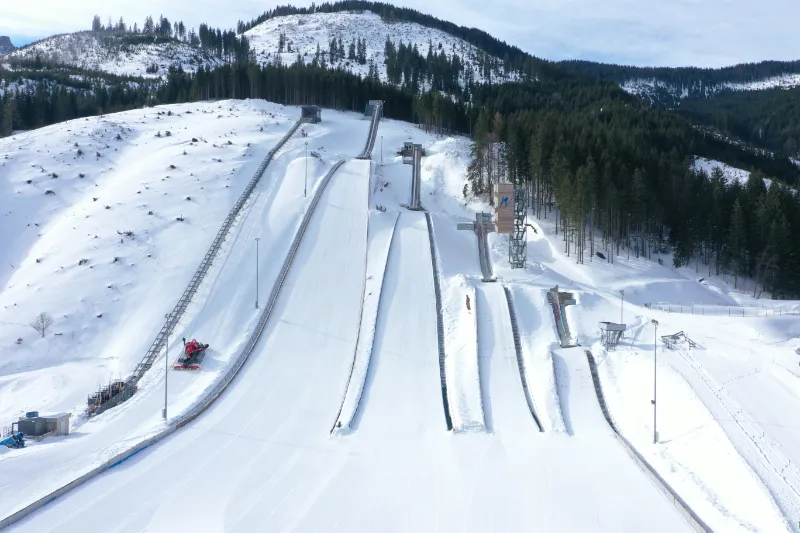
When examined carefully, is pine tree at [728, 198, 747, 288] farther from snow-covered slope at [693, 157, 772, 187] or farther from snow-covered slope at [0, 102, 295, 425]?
snow-covered slope at [0, 102, 295, 425]

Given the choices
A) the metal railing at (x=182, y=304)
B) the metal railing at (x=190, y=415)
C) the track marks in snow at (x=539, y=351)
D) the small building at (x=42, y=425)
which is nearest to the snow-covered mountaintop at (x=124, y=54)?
the metal railing at (x=182, y=304)

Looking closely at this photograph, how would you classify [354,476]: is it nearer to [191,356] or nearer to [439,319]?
[191,356]

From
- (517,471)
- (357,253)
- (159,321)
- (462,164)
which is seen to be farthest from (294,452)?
(462,164)

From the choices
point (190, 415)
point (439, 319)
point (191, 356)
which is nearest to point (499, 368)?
point (439, 319)

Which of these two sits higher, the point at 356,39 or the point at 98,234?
the point at 356,39

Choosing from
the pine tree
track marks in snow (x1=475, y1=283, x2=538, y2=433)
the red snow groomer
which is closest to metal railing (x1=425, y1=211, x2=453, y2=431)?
track marks in snow (x1=475, y1=283, x2=538, y2=433)

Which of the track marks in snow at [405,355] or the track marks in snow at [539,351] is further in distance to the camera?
the track marks in snow at [539,351]

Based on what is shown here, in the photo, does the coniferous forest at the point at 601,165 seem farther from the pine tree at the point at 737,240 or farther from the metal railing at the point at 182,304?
the metal railing at the point at 182,304
